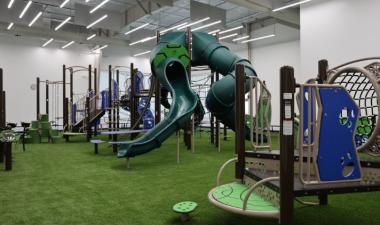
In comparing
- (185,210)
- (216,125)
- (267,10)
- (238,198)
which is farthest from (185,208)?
(267,10)

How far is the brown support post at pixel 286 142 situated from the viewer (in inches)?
83.2

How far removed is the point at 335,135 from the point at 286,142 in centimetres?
47

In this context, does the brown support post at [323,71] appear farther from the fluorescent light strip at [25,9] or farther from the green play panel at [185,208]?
the fluorescent light strip at [25,9]

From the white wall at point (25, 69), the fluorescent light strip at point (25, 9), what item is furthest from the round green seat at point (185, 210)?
the white wall at point (25, 69)

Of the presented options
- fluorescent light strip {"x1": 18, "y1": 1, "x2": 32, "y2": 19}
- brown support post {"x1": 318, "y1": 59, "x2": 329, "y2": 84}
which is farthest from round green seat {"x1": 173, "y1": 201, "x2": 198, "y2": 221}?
fluorescent light strip {"x1": 18, "y1": 1, "x2": 32, "y2": 19}

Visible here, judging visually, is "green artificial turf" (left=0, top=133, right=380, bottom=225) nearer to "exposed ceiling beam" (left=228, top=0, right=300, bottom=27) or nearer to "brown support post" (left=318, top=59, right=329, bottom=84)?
"brown support post" (left=318, top=59, right=329, bottom=84)

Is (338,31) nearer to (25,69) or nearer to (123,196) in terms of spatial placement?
(123,196)

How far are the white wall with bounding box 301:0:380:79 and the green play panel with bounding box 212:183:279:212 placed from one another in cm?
732

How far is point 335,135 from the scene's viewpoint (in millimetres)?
2334

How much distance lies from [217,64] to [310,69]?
3.47 metres

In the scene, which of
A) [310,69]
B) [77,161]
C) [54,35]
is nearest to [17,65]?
[54,35]

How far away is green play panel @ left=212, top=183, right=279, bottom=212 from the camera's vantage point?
2.51 metres

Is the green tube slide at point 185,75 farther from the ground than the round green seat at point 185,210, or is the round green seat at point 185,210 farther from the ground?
the green tube slide at point 185,75

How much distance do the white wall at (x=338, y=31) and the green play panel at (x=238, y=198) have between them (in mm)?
7324
